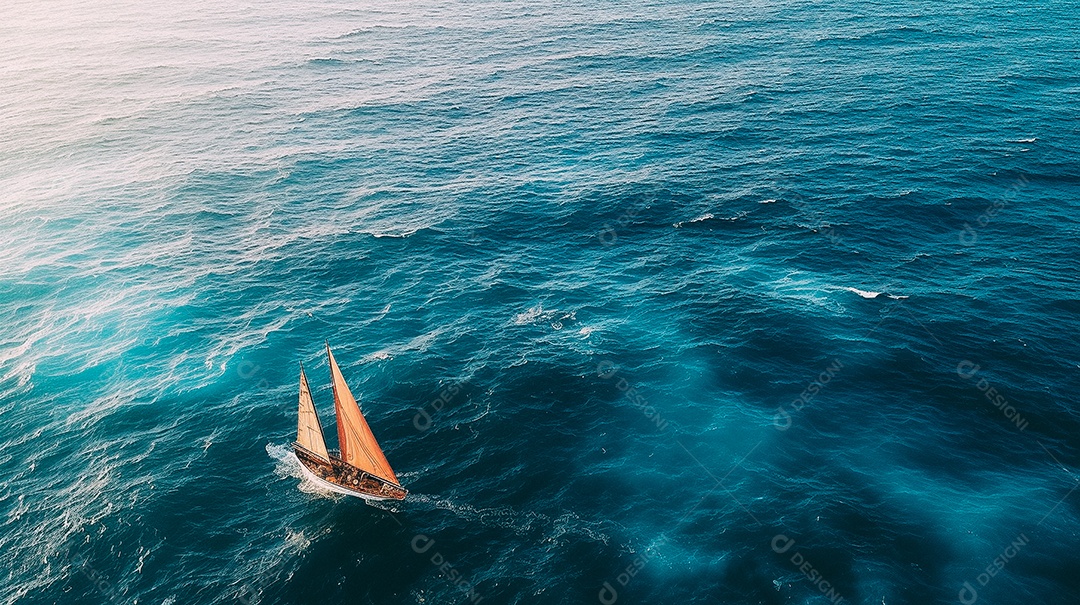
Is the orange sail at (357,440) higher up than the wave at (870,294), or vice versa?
the orange sail at (357,440)

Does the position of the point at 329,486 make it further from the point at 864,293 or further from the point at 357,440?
the point at 864,293

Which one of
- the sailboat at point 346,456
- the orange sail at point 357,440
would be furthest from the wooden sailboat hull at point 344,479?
the orange sail at point 357,440

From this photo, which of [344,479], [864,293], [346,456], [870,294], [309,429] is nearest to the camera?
[309,429]

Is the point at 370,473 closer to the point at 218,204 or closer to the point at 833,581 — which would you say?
the point at 833,581

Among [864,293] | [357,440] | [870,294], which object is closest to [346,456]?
[357,440]

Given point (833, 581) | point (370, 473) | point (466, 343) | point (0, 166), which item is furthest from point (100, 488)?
point (0, 166)

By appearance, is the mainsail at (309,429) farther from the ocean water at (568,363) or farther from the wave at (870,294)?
the wave at (870,294)

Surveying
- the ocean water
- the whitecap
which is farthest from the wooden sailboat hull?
the whitecap

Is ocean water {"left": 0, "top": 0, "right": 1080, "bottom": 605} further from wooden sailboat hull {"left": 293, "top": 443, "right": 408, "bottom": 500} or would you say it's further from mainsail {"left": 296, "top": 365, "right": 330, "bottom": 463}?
mainsail {"left": 296, "top": 365, "right": 330, "bottom": 463}
